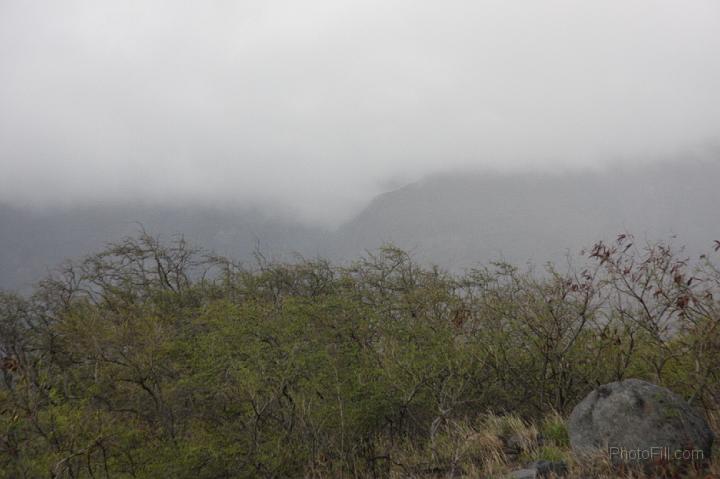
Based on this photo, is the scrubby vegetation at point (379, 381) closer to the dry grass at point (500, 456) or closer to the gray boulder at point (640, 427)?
the dry grass at point (500, 456)

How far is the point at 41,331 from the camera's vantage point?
26.0 metres

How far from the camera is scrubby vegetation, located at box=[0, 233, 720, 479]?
823 centimetres

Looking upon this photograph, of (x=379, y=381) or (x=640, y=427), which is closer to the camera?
(x=640, y=427)

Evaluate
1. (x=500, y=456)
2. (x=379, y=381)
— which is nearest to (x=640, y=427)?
(x=500, y=456)

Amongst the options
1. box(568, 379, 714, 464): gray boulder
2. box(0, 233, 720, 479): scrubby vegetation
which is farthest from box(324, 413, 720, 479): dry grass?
box(568, 379, 714, 464): gray boulder

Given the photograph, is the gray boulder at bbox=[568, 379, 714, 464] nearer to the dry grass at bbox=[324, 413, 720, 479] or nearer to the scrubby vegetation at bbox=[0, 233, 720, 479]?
the dry grass at bbox=[324, 413, 720, 479]

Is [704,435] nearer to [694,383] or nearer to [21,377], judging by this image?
[694,383]

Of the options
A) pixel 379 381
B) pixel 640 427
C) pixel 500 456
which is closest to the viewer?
pixel 640 427

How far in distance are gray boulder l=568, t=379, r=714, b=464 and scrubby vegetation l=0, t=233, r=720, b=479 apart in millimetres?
599

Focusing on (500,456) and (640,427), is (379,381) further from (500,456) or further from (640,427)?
(640,427)

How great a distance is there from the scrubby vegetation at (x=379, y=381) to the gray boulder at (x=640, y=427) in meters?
0.60

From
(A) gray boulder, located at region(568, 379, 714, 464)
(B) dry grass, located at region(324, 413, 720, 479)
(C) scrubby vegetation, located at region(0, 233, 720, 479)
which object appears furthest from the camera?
(C) scrubby vegetation, located at region(0, 233, 720, 479)

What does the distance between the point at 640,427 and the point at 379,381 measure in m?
5.92

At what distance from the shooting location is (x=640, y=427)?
5.95m
